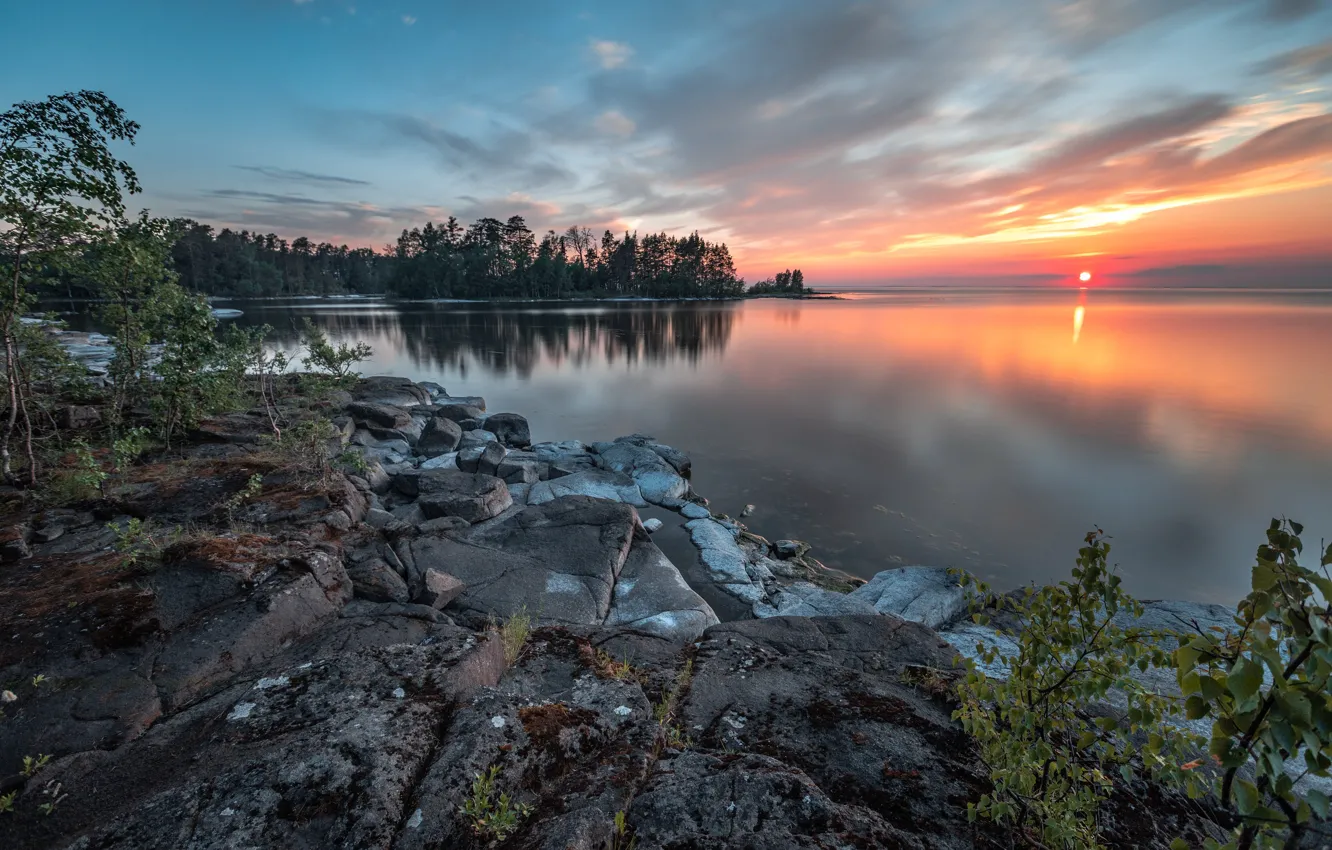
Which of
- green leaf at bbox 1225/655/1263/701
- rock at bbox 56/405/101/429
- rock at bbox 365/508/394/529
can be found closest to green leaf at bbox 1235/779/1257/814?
green leaf at bbox 1225/655/1263/701

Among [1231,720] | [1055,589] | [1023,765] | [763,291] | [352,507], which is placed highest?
[763,291]

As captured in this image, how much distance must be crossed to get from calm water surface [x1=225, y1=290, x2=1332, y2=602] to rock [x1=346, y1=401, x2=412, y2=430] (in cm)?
516

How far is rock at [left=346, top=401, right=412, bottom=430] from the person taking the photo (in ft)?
57.9

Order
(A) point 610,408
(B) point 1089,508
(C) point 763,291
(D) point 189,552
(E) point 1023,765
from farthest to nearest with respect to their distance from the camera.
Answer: (C) point 763,291 → (A) point 610,408 → (B) point 1089,508 → (D) point 189,552 → (E) point 1023,765

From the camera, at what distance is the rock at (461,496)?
9.91m

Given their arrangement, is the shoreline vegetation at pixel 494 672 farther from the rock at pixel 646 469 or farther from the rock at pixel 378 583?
the rock at pixel 646 469

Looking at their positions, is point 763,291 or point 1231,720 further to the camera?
point 763,291

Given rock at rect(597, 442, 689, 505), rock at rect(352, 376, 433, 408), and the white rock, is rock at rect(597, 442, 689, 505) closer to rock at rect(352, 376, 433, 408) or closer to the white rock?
the white rock

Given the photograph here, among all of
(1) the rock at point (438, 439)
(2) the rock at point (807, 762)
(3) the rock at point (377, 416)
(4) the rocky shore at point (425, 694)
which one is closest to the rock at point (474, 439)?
(1) the rock at point (438, 439)

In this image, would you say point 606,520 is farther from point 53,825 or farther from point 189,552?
point 53,825

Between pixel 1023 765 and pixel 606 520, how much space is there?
7642 millimetres

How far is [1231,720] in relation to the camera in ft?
4.70

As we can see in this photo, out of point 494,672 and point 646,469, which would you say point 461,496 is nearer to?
point 646,469

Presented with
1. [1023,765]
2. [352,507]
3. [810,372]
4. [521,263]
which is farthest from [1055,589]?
[521,263]
